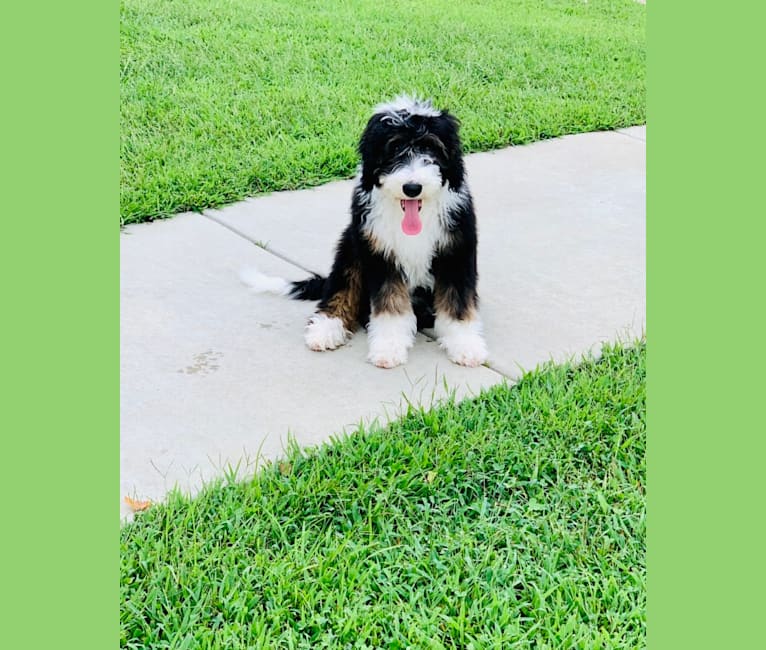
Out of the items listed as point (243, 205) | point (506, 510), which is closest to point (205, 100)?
point (243, 205)

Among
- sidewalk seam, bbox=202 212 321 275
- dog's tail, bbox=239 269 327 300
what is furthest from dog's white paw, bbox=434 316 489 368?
sidewalk seam, bbox=202 212 321 275

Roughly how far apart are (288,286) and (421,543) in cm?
204

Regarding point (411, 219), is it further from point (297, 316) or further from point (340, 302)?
point (297, 316)

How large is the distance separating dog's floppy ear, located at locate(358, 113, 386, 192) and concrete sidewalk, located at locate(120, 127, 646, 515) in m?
0.84

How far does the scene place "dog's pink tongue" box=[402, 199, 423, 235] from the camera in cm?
398

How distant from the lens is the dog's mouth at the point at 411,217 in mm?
3984

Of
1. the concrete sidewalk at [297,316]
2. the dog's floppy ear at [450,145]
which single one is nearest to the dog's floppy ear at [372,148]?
the dog's floppy ear at [450,145]

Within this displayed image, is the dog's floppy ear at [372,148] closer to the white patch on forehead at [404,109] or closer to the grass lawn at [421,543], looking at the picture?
the white patch on forehead at [404,109]

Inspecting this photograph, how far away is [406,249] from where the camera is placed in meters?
4.10

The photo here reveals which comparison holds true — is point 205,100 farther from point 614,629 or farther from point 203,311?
point 614,629

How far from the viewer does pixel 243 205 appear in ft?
19.3

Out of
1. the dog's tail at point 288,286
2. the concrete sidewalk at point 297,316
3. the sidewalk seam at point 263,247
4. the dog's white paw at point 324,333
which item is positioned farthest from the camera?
the dog's tail at point 288,286

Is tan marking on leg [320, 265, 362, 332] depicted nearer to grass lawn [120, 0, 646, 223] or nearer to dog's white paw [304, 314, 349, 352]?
dog's white paw [304, 314, 349, 352]

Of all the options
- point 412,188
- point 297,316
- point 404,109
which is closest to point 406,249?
point 412,188
